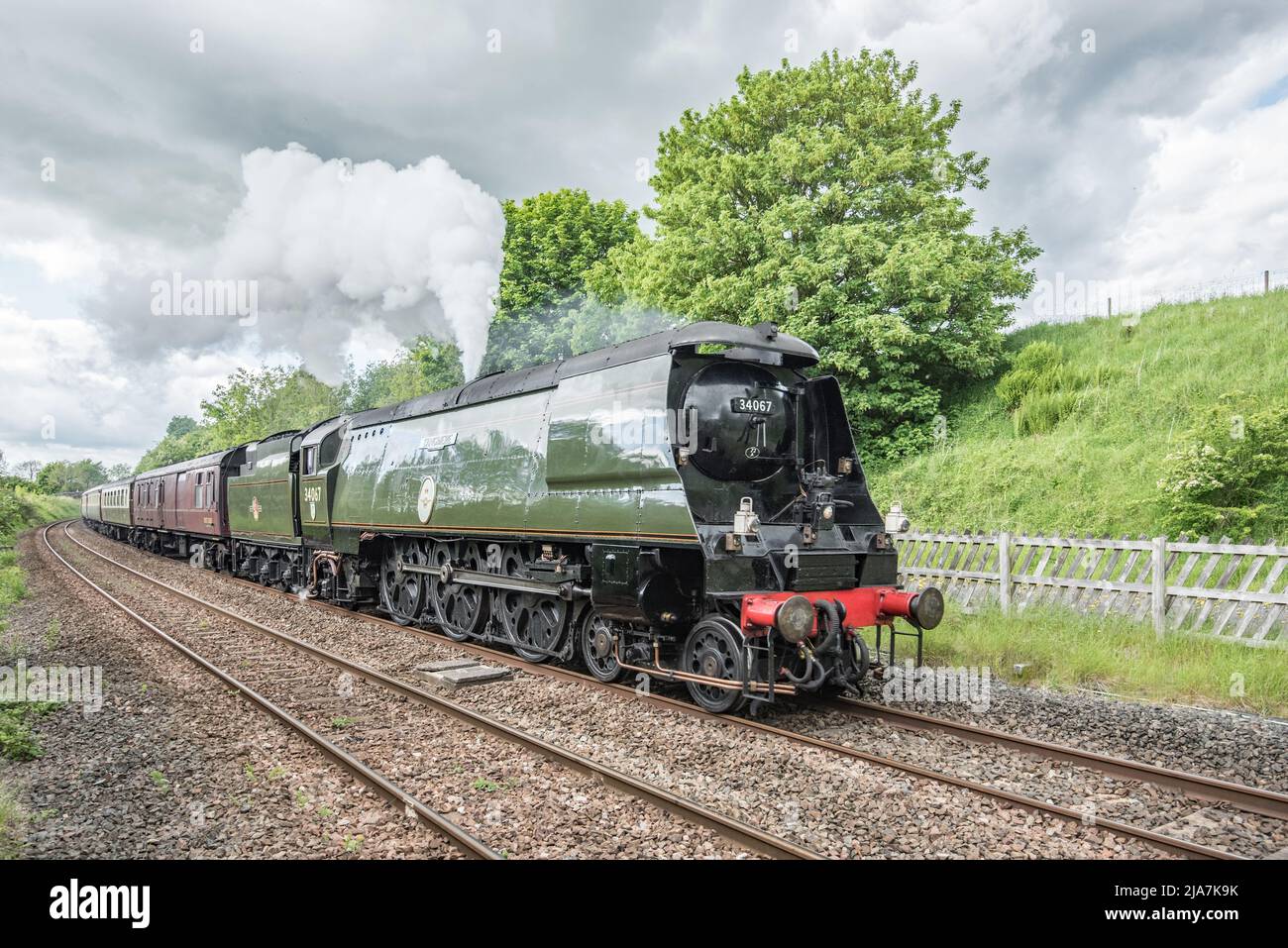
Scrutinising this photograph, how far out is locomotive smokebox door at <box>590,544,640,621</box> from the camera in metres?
6.55

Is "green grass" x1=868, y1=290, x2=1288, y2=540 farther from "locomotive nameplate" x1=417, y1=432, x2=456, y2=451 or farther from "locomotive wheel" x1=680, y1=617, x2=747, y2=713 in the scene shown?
"locomotive nameplate" x1=417, y1=432, x2=456, y2=451

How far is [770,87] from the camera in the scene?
56.3 feet

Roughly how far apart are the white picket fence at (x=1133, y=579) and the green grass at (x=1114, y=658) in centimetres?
24

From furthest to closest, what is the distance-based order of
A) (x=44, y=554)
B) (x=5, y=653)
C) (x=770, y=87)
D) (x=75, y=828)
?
1. (x=44, y=554)
2. (x=770, y=87)
3. (x=5, y=653)
4. (x=75, y=828)

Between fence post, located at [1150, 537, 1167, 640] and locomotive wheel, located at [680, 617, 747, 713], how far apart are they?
4696 millimetres

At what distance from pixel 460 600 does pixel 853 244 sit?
32.8ft

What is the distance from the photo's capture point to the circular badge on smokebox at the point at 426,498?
1024 cm

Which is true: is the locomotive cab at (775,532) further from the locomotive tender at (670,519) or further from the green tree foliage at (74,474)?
the green tree foliage at (74,474)

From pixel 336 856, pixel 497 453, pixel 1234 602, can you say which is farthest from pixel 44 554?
pixel 1234 602

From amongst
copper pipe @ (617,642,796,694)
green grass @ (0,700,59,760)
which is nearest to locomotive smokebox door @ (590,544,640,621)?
copper pipe @ (617,642,796,694)

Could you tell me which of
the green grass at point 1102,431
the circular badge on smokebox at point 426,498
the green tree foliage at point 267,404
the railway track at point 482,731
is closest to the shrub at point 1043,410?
the green grass at point 1102,431

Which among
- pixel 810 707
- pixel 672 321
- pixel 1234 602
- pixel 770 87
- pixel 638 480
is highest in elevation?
pixel 770 87

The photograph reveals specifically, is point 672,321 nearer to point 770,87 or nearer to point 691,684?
point 770,87

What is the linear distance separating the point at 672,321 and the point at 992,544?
10.0 m
